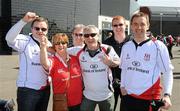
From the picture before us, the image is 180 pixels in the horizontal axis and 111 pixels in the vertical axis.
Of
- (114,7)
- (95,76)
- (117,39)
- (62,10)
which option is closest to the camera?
(95,76)

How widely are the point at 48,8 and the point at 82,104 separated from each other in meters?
35.4

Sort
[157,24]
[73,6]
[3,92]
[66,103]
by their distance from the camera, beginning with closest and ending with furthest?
[66,103]
[3,92]
[73,6]
[157,24]

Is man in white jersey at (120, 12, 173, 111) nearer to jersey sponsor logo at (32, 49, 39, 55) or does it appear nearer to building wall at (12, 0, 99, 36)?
jersey sponsor logo at (32, 49, 39, 55)

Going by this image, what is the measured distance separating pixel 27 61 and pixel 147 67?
1519mm

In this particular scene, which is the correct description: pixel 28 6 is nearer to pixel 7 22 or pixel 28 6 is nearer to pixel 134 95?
pixel 7 22

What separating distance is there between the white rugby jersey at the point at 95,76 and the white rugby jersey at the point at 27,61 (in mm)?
524

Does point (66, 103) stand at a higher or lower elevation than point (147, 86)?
lower

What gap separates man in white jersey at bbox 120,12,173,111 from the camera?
4301 mm

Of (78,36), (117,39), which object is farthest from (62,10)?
(78,36)

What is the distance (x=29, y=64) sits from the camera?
5043mm

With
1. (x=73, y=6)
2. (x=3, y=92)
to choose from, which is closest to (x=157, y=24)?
(x=73, y=6)

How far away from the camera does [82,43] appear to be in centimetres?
559

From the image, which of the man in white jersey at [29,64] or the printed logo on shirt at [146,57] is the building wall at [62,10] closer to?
the man in white jersey at [29,64]

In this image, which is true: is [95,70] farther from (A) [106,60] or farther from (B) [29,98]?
(B) [29,98]
